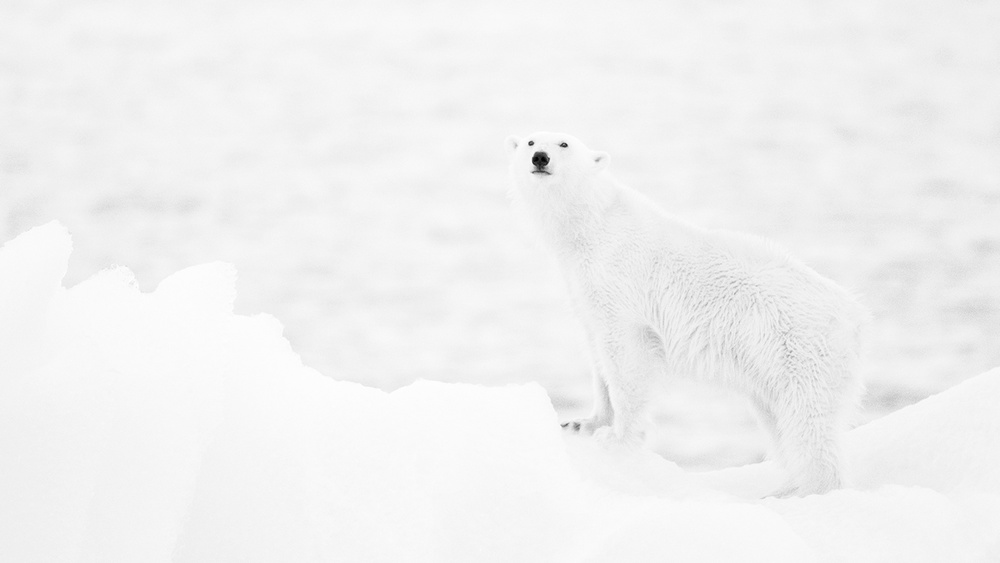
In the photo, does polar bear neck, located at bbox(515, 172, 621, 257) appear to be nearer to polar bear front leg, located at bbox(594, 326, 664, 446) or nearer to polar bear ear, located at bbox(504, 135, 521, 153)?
polar bear ear, located at bbox(504, 135, 521, 153)

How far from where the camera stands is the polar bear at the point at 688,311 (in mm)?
4305

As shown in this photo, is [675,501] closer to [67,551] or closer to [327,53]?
[67,551]

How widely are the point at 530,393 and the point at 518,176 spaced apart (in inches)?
60.2

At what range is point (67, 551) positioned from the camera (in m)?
3.08

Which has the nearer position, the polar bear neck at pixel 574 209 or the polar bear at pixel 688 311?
the polar bear at pixel 688 311

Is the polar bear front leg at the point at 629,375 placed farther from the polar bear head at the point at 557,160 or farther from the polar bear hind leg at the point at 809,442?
the polar bear head at the point at 557,160

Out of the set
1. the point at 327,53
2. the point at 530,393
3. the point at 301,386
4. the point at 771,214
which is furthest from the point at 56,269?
the point at 327,53

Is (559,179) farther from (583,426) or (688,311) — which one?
(583,426)

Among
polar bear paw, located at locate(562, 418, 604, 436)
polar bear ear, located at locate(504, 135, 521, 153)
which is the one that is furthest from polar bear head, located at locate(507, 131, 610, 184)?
polar bear paw, located at locate(562, 418, 604, 436)

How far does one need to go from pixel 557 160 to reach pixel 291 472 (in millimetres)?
2130

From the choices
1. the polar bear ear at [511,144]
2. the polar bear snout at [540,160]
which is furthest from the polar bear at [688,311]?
the polar bear ear at [511,144]

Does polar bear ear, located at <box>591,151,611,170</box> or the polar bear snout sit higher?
the polar bear snout

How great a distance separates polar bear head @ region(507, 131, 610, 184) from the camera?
15.5 ft

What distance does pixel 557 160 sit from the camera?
4762 millimetres
